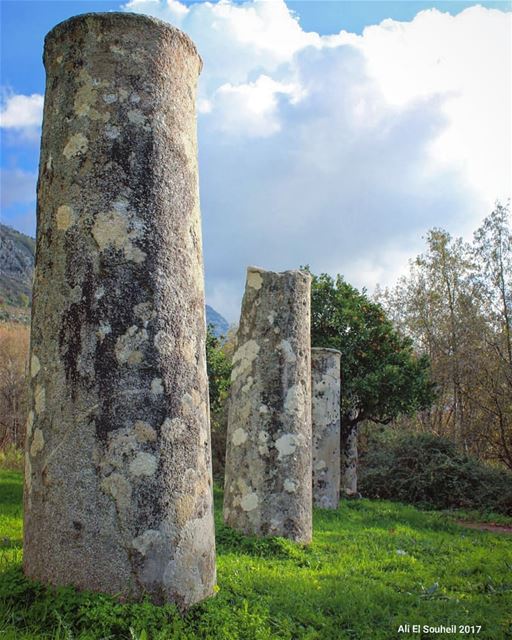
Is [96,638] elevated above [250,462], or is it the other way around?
[250,462]

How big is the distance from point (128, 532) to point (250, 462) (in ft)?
15.0

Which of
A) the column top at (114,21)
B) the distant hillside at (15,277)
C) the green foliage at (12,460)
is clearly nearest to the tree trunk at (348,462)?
the green foliage at (12,460)

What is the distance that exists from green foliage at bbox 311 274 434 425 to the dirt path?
16.3 feet

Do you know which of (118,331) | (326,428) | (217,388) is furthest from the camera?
(217,388)

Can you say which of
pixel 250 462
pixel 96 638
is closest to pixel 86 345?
pixel 96 638

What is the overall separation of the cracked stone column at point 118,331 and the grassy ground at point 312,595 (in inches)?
7.6

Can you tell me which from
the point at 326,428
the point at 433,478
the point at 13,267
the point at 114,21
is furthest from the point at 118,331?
the point at 13,267

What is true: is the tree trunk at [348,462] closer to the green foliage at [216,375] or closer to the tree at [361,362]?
the tree at [361,362]

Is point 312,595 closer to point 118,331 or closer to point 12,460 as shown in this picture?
point 118,331

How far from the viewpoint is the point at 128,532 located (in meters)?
3.92

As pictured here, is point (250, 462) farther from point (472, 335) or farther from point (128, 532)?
point (472, 335)

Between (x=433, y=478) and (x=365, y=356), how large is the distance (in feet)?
13.4

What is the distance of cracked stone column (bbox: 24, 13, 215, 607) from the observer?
3.95 metres

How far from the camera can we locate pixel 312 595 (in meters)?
5.46
